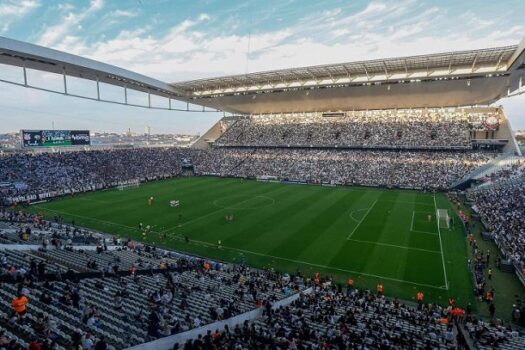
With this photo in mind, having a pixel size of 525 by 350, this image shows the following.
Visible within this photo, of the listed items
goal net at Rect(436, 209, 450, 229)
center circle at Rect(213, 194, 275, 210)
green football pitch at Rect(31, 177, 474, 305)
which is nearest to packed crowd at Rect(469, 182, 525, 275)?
green football pitch at Rect(31, 177, 474, 305)

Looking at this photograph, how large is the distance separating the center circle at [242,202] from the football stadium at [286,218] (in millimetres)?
354

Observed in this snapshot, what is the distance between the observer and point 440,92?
6053cm

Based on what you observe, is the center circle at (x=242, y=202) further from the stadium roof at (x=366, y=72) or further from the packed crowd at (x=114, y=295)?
the stadium roof at (x=366, y=72)

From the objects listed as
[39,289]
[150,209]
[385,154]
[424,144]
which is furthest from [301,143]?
[39,289]

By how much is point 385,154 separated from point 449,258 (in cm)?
3775

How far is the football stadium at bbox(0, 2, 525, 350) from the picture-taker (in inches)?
504

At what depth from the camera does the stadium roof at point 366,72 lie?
47375 mm

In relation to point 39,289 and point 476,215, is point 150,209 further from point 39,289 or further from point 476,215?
point 476,215

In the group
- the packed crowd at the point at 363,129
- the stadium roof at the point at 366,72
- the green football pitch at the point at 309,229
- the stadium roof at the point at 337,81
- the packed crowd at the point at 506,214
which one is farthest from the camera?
the packed crowd at the point at 363,129

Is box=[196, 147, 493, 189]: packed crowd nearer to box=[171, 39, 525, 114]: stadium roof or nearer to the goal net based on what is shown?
box=[171, 39, 525, 114]: stadium roof

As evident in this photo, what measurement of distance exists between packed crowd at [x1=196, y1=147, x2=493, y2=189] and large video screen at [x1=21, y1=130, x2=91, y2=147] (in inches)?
830

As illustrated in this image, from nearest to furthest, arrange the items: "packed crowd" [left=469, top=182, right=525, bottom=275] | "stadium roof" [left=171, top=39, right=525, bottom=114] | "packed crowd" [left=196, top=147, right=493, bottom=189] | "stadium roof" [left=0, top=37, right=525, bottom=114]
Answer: "packed crowd" [left=469, top=182, right=525, bottom=275], "stadium roof" [left=0, top=37, right=525, bottom=114], "stadium roof" [left=171, top=39, right=525, bottom=114], "packed crowd" [left=196, top=147, right=493, bottom=189]

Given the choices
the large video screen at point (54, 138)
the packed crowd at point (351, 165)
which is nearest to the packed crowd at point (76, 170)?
the large video screen at point (54, 138)

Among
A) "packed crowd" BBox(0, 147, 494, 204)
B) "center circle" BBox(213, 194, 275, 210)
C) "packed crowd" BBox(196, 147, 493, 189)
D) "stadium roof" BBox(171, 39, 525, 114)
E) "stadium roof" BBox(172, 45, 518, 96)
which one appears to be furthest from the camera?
"packed crowd" BBox(196, 147, 493, 189)
